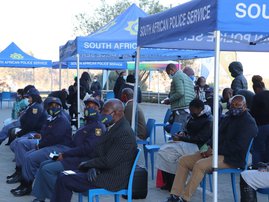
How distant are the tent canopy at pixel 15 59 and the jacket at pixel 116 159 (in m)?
17.9

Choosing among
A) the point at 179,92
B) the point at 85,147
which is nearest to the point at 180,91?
the point at 179,92

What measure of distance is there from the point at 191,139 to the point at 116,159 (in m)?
1.87

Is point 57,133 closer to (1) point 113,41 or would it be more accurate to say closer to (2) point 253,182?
(2) point 253,182

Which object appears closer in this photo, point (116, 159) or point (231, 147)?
point (116, 159)

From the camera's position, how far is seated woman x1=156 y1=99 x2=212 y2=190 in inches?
233

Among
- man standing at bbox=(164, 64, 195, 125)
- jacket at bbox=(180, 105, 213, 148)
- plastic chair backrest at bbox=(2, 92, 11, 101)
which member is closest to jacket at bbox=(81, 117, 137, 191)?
jacket at bbox=(180, 105, 213, 148)

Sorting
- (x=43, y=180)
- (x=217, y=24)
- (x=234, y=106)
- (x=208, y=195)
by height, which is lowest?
(x=208, y=195)

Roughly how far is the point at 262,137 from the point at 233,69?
1.96 meters

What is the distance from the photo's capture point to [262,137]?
6.75 m

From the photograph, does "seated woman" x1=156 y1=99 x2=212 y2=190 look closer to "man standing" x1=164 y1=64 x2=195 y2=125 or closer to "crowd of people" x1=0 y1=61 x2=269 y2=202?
"crowd of people" x1=0 y1=61 x2=269 y2=202

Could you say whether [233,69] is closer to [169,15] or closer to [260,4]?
[169,15]

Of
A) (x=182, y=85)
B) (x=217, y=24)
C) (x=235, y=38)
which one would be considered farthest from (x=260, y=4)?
(x=182, y=85)

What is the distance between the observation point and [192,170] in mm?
5449

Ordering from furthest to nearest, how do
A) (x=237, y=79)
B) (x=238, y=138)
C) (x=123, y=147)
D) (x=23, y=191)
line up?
(x=237, y=79) → (x=23, y=191) → (x=238, y=138) → (x=123, y=147)
